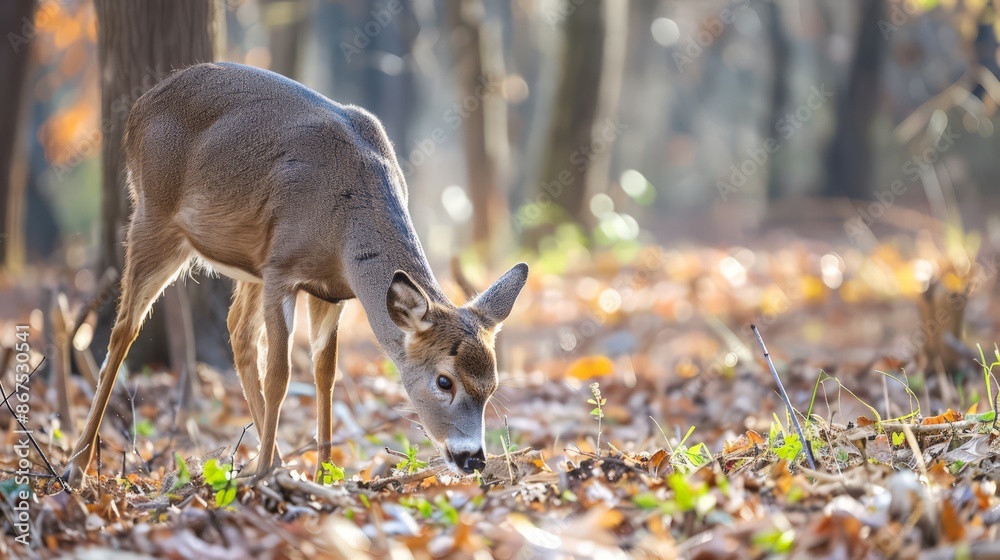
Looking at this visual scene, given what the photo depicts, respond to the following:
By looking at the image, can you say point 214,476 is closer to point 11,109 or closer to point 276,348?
point 276,348

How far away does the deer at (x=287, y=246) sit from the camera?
4.89 m

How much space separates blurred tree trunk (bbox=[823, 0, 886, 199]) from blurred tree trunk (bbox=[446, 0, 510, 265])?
1279cm

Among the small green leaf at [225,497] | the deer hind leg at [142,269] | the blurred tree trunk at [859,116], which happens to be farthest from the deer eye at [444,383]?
the blurred tree trunk at [859,116]

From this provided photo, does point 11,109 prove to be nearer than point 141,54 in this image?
No

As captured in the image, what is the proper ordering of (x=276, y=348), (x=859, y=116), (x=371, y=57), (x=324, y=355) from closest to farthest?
(x=276, y=348) → (x=324, y=355) → (x=371, y=57) → (x=859, y=116)

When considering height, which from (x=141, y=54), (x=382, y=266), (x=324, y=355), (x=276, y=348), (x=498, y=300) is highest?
(x=141, y=54)

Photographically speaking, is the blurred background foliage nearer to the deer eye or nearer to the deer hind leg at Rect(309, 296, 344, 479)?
the deer hind leg at Rect(309, 296, 344, 479)

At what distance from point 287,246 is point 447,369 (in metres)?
1.08

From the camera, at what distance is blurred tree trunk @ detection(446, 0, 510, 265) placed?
54.9 feet

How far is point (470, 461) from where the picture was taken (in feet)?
15.3

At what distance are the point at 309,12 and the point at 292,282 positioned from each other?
12533 millimetres

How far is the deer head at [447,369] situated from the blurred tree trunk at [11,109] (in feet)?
36.2

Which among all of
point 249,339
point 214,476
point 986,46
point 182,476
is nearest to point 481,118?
point 986,46
